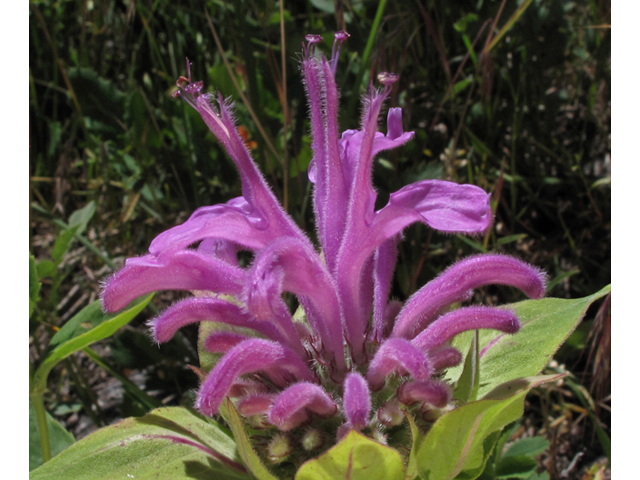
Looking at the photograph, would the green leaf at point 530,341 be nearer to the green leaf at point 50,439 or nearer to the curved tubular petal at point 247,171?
the curved tubular petal at point 247,171

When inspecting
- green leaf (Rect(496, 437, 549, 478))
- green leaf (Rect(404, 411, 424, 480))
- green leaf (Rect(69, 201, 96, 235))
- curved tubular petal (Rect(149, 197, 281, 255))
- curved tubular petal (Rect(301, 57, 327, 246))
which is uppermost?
curved tubular petal (Rect(301, 57, 327, 246))

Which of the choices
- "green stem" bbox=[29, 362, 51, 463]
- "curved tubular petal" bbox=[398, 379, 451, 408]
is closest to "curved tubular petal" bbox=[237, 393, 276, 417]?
"curved tubular petal" bbox=[398, 379, 451, 408]

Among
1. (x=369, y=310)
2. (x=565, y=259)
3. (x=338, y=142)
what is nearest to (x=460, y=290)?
(x=369, y=310)

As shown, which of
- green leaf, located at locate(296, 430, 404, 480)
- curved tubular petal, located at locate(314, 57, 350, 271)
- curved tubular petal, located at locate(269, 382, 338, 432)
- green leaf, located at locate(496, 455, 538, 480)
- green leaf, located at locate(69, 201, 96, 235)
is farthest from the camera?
green leaf, located at locate(69, 201, 96, 235)

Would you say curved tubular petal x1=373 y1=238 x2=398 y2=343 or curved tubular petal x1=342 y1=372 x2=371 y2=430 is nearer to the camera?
curved tubular petal x1=342 y1=372 x2=371 y2=430

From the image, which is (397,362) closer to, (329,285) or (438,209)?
(329,285)

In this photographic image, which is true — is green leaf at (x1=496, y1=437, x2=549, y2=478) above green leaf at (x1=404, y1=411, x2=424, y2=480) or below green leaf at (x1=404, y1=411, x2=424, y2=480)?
below

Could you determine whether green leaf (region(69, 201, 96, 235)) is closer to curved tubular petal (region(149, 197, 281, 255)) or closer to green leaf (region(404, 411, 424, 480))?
curved tubular petal (region(149, 197, 281, 255))
